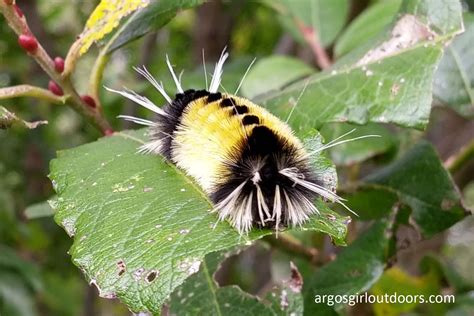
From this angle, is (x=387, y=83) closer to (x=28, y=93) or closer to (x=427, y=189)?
(x=427, y=189)

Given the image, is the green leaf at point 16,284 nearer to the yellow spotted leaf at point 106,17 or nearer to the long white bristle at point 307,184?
the yellow spotted leaf at point 106,17

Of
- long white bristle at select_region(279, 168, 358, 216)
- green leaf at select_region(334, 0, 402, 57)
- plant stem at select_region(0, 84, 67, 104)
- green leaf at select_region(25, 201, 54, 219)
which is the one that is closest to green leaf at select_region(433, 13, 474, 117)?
green leaf at select_region(334, 0, 402, 57)

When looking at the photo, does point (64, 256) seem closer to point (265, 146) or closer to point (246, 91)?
point (246, 91)

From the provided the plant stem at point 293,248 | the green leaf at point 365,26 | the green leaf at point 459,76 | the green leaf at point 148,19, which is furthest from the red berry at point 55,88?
the green leaf at point 365,26

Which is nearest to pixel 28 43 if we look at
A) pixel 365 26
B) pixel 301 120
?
pixel 301 120

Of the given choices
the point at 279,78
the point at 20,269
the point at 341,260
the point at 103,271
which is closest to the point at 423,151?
the point at 341,260

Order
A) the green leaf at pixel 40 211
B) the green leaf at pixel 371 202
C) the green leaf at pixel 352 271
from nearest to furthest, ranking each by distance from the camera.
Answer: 1. the green leaf at pixel 352 271
2. the green leaf at pixel 40 211
3. the green leaf at pixel 371 202
